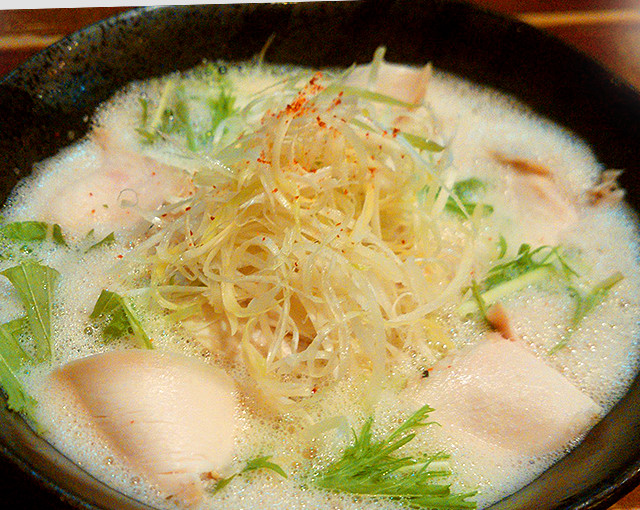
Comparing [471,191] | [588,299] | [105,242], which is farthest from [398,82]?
[105,242]

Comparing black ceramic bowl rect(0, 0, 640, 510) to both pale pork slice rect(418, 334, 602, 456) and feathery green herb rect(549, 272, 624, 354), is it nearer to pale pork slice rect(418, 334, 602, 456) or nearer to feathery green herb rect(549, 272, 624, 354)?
pale pork slice rect(418, 334, 602, 456)

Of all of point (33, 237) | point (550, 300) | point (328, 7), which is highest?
point (328, 7)

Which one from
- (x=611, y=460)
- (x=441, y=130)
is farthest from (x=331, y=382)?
(x=441, y=130)

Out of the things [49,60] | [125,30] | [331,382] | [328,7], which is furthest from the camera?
[328,7]

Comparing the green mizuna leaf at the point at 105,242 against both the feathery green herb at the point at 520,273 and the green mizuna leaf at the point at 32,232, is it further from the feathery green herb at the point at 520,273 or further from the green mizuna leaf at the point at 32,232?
the feathery green herb at the point at 520,273

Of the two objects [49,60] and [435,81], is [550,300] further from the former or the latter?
[49,60]

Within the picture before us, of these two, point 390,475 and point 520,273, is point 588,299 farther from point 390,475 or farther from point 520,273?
point 390,475
